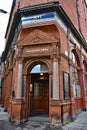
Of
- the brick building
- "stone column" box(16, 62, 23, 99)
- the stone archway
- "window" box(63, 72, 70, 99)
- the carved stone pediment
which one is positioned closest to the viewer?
the brick building

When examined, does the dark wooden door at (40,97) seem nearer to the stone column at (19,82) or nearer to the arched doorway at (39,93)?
the arched doorway at (39,93)

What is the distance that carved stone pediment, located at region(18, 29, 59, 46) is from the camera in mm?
10125

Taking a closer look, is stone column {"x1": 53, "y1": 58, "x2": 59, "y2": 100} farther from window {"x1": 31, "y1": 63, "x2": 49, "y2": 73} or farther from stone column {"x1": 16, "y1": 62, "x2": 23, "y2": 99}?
stone column {"x1": 16, "y1": 62, "x2": 23, "y2": 99}

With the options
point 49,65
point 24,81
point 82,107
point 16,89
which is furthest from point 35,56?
point 82,107

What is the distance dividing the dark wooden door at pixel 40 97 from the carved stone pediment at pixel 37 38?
346 cm

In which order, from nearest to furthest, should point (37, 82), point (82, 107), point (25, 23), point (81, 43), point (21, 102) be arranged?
1. point (21, 102)
2. point (25, 23)
3. point (37, 82)
4. point (82, 107)
5. point (81, 43)

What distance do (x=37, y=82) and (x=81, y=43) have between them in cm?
744

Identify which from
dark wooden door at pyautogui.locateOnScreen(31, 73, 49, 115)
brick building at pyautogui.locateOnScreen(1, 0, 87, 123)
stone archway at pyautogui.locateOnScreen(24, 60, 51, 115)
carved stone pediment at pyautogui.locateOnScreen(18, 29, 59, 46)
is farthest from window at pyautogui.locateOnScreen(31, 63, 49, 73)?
dark wooden door at pyautogui.locateOnScreen(31, 73, 49, 115)

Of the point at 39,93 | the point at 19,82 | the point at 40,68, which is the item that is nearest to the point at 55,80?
the point at 40,68

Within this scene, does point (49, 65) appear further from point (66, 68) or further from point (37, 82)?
point (37, 82)

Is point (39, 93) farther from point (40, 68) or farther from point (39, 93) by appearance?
point (40, 68)

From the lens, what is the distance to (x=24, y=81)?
10.4 meters

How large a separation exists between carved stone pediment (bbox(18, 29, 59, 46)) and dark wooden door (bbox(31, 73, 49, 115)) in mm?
3459

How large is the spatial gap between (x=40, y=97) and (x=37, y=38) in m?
4.69
